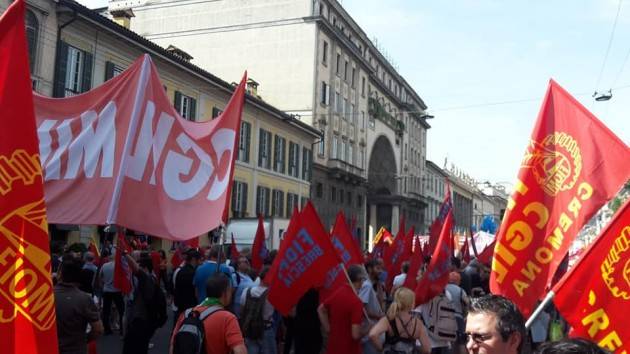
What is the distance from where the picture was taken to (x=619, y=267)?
4074mm

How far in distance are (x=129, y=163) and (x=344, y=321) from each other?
2717 mm

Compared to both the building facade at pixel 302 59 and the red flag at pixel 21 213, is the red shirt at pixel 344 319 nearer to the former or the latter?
the red flag at pixel 21 213

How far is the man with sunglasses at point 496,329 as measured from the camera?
2516 millimetres

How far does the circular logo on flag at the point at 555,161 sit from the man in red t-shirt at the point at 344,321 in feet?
8.20

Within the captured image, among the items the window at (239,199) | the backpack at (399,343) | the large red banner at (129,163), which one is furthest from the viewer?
the window at (239,199)

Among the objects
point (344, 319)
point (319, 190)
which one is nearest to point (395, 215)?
point (319, 190)

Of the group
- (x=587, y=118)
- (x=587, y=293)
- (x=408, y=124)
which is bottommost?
(x=587, y=293)

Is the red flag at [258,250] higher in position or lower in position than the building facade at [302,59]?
lower

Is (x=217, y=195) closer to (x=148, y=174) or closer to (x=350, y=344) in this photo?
(x=148, y=174)

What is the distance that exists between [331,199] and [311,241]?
3966cm

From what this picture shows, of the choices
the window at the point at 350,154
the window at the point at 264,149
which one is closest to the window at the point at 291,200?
the window at the point at 264,149

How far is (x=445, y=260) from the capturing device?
7.57 m

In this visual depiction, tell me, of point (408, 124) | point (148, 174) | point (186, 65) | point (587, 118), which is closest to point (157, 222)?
point (148, 174)

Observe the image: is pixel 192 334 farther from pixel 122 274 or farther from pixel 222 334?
pixel 122 274
